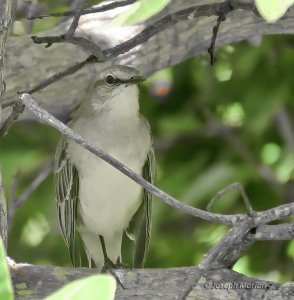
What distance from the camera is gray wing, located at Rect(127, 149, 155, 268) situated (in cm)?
484

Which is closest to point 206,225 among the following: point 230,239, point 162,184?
point 162,184

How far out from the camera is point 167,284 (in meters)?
3.37

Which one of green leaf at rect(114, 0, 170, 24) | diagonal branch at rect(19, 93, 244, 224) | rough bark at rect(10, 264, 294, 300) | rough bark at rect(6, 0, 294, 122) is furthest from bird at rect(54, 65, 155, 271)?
green leaf at rect(114, 0, 170, 24)

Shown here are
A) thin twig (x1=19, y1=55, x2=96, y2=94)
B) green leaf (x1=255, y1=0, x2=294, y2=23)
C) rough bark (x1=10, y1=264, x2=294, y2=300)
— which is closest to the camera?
green leaf (x1=255, y1=0, x2=294, y2=23)

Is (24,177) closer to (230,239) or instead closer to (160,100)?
(160,100)

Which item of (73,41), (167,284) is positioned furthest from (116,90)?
(167,284)

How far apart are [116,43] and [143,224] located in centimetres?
119

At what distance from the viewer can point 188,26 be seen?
4.44m

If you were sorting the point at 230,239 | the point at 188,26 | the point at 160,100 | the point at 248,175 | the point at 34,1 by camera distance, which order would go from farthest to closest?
the point at 160,100 < the point at 248,175 < the point at 34,1 < the point at 188,26 < the point at 230,239

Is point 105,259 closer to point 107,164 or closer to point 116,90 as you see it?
point 107,164

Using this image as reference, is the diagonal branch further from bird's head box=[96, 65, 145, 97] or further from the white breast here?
the white breast

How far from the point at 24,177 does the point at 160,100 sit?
3.67 feet

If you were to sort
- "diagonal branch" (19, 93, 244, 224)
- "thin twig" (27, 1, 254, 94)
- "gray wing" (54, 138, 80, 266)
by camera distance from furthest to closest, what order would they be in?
"gray wing" (54, 138, 80, 266), "thin twig" (27, 1, 254, 94), "diagonal branch" (19, 93, 244, 224)

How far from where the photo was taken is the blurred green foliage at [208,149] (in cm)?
575
